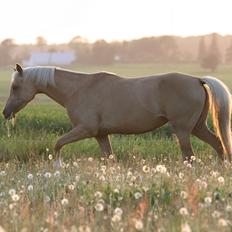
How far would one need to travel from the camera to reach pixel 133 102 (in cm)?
1012

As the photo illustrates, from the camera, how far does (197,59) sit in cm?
9056

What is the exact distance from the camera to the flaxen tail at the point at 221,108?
980 cm

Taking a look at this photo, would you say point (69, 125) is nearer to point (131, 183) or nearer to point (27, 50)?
point (131, 183)

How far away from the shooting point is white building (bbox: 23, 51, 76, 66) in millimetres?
91875

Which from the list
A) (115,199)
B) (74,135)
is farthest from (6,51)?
(115,199)

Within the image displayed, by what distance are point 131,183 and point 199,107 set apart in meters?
3.69

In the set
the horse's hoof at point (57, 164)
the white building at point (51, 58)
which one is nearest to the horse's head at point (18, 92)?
the horse's hoof at point (57, 164)

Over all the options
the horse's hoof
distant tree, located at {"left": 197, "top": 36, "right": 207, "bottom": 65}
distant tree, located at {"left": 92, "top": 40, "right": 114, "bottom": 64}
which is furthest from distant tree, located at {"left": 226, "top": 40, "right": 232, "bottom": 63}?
the horse's hoof

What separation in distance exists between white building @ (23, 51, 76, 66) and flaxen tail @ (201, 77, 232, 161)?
79.2m

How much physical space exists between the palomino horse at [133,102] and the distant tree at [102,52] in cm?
7264

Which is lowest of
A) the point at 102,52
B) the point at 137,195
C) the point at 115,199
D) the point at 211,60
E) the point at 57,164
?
the point at 211,60

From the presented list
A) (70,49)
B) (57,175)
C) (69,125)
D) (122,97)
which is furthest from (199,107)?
(70,49)

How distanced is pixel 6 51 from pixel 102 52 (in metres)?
14.3

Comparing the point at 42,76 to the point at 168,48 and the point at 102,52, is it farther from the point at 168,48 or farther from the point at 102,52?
the point at 168,48
